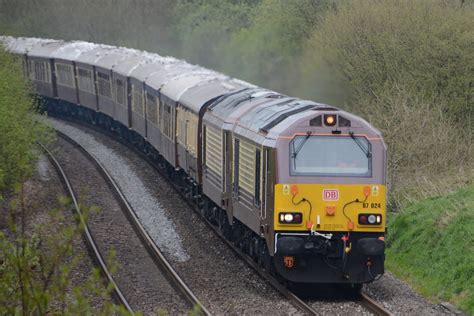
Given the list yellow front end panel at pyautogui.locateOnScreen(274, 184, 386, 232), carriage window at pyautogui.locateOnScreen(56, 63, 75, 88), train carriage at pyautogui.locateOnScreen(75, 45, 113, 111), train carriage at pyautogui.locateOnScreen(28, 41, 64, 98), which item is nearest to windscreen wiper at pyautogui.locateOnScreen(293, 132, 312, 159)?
yellow front end panel at pyautogui.locateOnScreen(274, 184, 386, 232)

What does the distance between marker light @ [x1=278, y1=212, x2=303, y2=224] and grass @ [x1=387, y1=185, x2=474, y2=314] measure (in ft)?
8.22

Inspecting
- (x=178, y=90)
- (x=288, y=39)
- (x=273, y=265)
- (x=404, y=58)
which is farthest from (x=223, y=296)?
(x=288, y=39)

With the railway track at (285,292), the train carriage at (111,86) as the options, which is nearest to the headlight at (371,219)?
the railway track at (285,292)

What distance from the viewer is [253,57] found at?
131 ft

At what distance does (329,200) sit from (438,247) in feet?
10.7

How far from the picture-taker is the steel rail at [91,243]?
10.5 m

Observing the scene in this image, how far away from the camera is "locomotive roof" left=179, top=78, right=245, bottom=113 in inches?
781

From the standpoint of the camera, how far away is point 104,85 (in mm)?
35438

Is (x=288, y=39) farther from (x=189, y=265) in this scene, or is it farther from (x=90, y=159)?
(x=189, y=265)

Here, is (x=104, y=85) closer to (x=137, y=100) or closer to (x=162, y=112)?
(x=137, y=100)

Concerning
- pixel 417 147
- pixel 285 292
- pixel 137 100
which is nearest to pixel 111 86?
pixel 137 100

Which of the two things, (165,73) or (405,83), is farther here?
(165,73)

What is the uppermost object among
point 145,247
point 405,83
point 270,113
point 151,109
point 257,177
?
point 270,113

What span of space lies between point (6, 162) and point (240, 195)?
6.16 m
